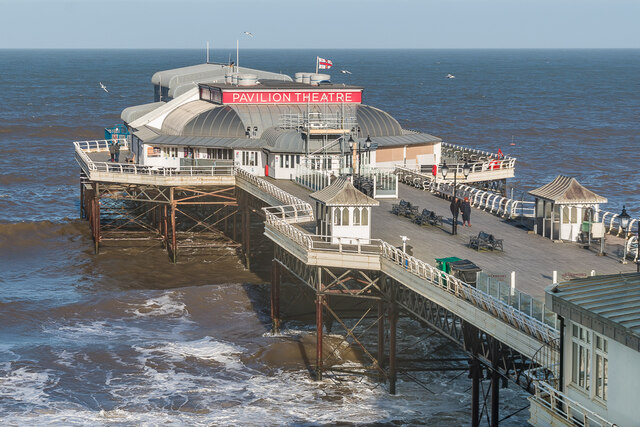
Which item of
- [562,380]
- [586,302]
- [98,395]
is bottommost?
[98,395]

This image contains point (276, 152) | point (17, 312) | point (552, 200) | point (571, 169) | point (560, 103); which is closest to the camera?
point (552, 200)

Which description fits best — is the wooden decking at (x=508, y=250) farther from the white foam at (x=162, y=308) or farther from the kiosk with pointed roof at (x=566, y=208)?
the white foam at (x=162, y=308)

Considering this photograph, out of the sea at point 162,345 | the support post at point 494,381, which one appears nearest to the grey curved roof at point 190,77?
the sea at point 162,345

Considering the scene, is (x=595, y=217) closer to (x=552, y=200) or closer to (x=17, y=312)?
(x=552, y=200)

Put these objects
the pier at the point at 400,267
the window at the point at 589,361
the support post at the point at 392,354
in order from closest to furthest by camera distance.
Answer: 1. the window at the point at 589,361
2. the pier at the point at 400,267
3. the support post at the point at 392,354

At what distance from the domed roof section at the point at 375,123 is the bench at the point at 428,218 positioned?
60.6 feet

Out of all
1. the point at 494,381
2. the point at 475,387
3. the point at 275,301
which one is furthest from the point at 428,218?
the point at 494,381

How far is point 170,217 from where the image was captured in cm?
6775

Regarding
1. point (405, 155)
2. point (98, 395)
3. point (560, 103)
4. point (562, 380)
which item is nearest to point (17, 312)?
point (98, 395)

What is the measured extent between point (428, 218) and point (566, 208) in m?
6.49

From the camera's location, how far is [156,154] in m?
64.9

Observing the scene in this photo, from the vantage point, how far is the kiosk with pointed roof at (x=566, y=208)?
4050 cm

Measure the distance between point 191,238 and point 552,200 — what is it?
101ft

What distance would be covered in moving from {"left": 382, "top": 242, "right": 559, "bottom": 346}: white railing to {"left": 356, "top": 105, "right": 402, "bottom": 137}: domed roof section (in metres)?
27.7
